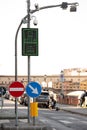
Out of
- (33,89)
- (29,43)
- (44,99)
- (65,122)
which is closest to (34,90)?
(33,89)

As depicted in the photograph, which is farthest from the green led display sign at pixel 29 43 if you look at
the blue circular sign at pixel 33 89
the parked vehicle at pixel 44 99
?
the parked vehicle at pixel 44 99

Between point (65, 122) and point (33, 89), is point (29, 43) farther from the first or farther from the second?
point (65, 122)

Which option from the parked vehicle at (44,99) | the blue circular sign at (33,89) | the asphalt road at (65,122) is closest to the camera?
the blue circular sign at (33,89)

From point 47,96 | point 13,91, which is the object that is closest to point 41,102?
point 47,96

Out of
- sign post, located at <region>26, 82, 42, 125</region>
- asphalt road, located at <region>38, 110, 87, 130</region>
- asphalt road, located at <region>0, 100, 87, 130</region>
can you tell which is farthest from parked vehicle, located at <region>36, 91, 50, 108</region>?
sign post, located at <region>26, 82, 42, 125</region>

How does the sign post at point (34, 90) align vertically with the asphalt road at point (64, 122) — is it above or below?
above

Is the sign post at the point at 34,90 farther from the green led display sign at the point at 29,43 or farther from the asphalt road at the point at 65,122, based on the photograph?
the asphalt road at the point at 65,122

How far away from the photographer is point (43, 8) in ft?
90.8

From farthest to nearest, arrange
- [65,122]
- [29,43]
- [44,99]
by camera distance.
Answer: [44,99] → [65,122] → [29,43]

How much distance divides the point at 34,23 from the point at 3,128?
231 inches

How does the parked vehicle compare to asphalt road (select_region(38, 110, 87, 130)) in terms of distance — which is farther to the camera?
the parked vehicle

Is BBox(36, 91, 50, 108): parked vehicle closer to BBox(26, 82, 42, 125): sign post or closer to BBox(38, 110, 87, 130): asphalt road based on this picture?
BBox(38, 110, 87, 130): asphalt road

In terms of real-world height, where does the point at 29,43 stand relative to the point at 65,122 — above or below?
above

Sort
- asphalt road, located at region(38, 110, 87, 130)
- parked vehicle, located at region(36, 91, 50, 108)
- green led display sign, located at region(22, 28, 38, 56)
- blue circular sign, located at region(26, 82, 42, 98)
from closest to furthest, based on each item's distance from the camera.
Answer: blue circular sign, located at region(26, 82, 42, 98)
green led display sign, located at region(22, 28, 38, 56)
asphalt road, located at region(38, 110, 87, 130)
parked vehicle, located at region(36, 91, 50, 108)
